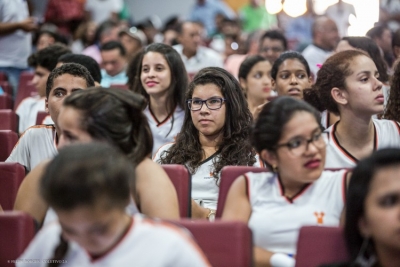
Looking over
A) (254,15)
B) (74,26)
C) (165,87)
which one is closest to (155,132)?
(165,87)

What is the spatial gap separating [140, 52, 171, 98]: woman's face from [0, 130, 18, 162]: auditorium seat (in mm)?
1362

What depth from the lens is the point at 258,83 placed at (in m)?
5.48

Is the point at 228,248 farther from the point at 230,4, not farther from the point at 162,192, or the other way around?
the point at 230,4

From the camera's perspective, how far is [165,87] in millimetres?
4859

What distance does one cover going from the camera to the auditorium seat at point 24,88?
5965 millimetres

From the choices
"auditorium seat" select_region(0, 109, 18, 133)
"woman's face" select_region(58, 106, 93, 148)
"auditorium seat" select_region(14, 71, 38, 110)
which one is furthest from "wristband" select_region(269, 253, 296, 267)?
"auditorium seat" select_region(14, 71, 38, 110)

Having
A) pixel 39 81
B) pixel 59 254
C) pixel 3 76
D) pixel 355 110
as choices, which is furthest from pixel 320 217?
pixel 3 76

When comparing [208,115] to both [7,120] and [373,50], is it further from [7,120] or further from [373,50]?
[373,50]

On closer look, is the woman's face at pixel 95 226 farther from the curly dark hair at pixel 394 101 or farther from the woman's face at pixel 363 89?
the curly dark hair at pixel 394 101

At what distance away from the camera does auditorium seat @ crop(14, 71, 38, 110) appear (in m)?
5.96

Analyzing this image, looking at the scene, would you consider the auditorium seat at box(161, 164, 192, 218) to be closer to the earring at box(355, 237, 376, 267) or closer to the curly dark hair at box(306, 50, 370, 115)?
the earring at box(355, 237, 376, 267)

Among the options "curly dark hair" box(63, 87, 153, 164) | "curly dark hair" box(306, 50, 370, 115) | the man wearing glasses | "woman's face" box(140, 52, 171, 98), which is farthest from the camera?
the man wearing glasses

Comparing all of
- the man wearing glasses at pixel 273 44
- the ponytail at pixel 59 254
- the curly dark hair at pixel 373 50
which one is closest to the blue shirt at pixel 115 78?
the man wearing glasses at pixel 273 44

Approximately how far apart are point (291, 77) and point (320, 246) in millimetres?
2776
